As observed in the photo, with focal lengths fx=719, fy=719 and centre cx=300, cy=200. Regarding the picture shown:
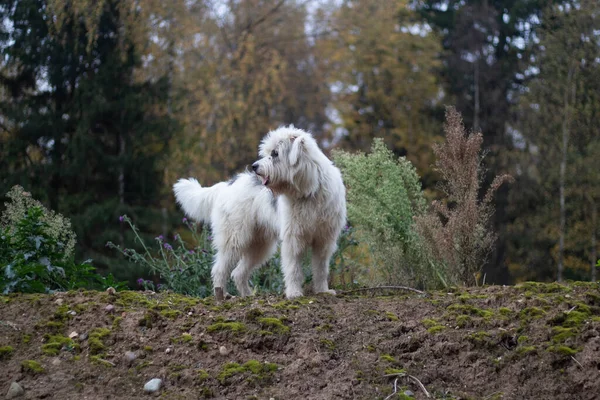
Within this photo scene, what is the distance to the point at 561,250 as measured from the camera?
2034 centimetres

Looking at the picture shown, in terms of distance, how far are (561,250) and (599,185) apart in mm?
2086

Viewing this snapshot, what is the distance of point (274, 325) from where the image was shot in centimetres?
462

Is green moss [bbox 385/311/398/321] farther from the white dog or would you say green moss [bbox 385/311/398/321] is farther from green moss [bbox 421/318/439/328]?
the white dog

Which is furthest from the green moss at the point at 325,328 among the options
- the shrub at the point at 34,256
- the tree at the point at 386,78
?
the tree at the point at 386,78

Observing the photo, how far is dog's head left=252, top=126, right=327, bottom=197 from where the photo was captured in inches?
242

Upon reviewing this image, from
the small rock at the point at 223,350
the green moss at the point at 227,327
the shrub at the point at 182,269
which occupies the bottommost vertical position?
the shrub at the point at 182,269

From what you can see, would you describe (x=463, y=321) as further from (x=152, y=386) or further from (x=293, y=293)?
(x=293, y=293)

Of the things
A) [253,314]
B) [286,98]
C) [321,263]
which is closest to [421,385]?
[253,314]

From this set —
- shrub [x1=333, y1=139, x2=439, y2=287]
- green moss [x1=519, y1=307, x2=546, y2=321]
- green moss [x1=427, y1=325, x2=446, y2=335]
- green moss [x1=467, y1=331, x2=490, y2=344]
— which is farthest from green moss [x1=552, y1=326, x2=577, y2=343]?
shrub [x1=333, y1=139, x2=439, y2=287]

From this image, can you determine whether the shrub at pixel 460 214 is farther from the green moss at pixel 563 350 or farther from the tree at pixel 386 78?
the tree at pixel 386 78

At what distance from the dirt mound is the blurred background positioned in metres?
11.1

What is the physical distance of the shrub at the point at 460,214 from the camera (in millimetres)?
6441

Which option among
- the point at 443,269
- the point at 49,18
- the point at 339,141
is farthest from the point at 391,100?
the point at 443,269

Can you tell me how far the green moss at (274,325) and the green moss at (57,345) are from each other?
A: 1175mm
